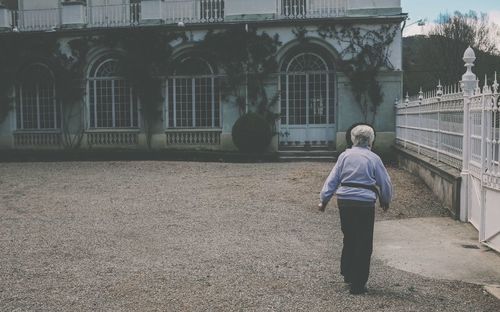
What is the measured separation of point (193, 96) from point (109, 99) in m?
3.09

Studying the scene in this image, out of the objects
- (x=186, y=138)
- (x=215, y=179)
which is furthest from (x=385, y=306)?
(x=186, y=138)

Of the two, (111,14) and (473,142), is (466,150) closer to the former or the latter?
(473,142)

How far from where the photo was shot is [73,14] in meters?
21.3

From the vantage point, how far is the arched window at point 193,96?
20.5 meters

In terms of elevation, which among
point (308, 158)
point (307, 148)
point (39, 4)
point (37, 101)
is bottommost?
point (308, 158)

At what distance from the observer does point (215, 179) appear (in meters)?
13.6

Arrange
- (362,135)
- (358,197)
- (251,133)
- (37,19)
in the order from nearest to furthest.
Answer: (358,197)
(362,135)
(251,133)
(37,19)

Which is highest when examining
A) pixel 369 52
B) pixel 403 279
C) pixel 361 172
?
pixel 369 52

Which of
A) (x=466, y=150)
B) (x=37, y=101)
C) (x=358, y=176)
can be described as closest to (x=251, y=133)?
(x=37, y=101)

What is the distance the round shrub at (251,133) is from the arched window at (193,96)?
1725 millimetres

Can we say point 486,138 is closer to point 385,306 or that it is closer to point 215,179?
point 385,306

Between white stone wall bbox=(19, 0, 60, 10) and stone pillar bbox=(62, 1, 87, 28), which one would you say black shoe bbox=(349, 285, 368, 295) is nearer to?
stone pillar bbox=(62, 1, 87, 28)

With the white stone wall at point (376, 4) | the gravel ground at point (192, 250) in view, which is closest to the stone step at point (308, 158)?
the gravel ground at point (192, 250)

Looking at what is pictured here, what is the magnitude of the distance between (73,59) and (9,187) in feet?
30.2
